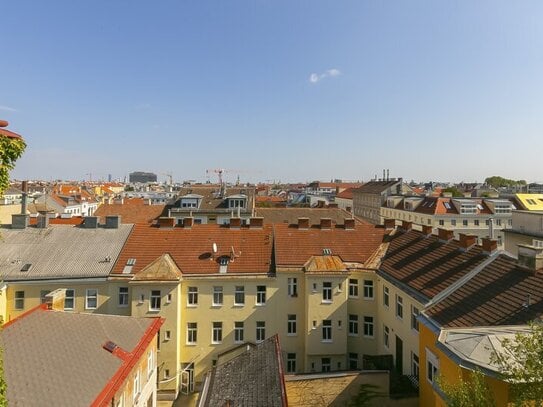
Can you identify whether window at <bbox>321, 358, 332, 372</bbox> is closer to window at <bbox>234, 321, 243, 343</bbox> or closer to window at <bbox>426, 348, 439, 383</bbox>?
window at <bbox>234, 321, 243, 343</bbox>

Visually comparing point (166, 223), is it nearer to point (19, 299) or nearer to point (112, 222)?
point (112, 222)

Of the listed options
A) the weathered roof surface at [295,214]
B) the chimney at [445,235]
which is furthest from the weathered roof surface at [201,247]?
the weathered roof surface at [295,214]

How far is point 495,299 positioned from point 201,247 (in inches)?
694

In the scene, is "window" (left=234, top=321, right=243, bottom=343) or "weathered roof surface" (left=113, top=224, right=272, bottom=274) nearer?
"window" (left=234, top=321, right=243, bottom=343)

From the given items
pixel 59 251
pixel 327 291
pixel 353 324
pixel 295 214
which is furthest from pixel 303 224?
pixel 295 214

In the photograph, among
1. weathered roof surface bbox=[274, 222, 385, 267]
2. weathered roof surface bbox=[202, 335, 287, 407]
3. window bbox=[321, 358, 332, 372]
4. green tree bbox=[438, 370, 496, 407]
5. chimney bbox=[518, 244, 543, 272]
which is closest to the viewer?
green tree bbox=[438, 370, 496, 407]

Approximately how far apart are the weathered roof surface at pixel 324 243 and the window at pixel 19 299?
15547 millimetres

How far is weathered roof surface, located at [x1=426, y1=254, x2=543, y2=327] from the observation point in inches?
559

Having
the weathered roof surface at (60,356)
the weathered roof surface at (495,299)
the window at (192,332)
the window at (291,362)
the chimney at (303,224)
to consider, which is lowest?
the window at (291,362)

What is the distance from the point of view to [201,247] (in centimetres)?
2664

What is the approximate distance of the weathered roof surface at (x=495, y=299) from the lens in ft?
46.6

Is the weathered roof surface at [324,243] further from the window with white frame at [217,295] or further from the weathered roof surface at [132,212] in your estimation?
the weathered roof surface at [132,212]

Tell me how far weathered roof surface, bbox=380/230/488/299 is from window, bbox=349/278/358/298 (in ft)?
6.52

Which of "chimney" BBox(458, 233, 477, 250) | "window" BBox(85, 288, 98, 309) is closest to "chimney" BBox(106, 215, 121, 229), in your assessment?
"window" BBox(85, 288, 98, 309)
